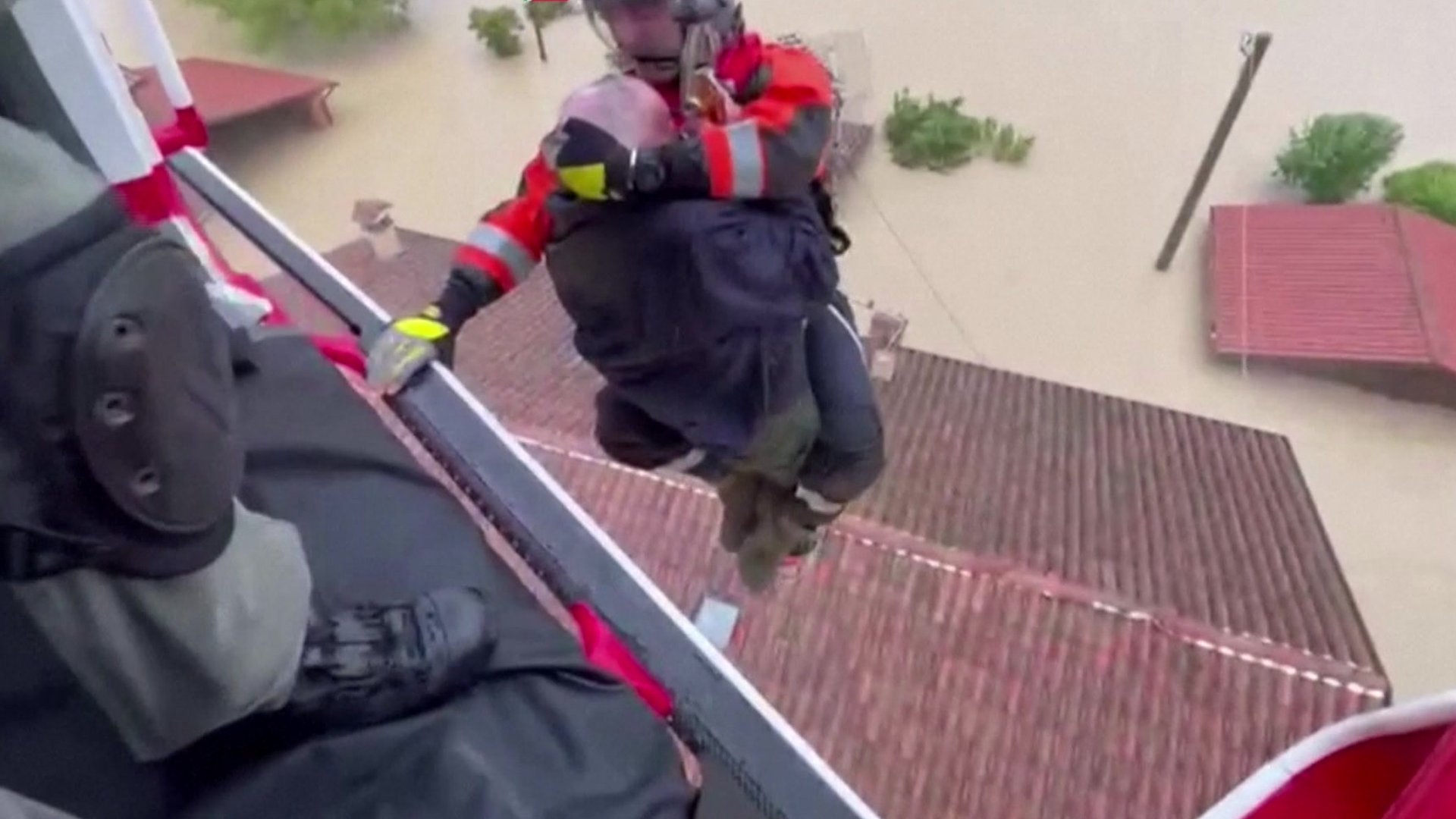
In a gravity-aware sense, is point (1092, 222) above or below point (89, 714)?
below

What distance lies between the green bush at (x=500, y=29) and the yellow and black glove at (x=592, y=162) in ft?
9.36

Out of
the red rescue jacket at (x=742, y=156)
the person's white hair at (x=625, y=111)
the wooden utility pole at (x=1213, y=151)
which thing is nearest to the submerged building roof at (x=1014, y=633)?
the red rescue jacket at (x=742, y=156)

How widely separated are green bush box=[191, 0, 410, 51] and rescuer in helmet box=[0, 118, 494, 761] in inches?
131

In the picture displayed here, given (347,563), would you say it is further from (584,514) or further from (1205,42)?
(1205,42)

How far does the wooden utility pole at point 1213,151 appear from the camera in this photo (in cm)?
294

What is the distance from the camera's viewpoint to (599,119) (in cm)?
75

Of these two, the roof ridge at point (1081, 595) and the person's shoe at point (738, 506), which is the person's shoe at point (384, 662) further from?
the roof ridge at point (1081, 595)

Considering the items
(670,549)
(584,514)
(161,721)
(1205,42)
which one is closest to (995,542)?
(670,549)

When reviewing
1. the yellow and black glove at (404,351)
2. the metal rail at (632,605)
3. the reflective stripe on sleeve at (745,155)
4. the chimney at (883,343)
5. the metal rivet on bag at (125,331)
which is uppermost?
the metal rivet on bag at (125,331)

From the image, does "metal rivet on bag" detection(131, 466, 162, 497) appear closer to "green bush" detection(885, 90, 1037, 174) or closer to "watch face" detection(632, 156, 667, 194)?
"watch face" detection(632, 156, 667, 194)

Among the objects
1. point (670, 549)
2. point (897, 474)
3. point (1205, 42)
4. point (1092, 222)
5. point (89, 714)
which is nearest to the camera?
point (89, 714)

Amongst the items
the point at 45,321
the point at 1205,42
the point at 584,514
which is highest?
the point at 45,321

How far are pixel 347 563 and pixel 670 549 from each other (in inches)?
44.1

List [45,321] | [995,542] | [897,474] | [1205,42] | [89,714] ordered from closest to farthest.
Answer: [45,321], [89,714], [995,542], [897,474], [1205,42]
